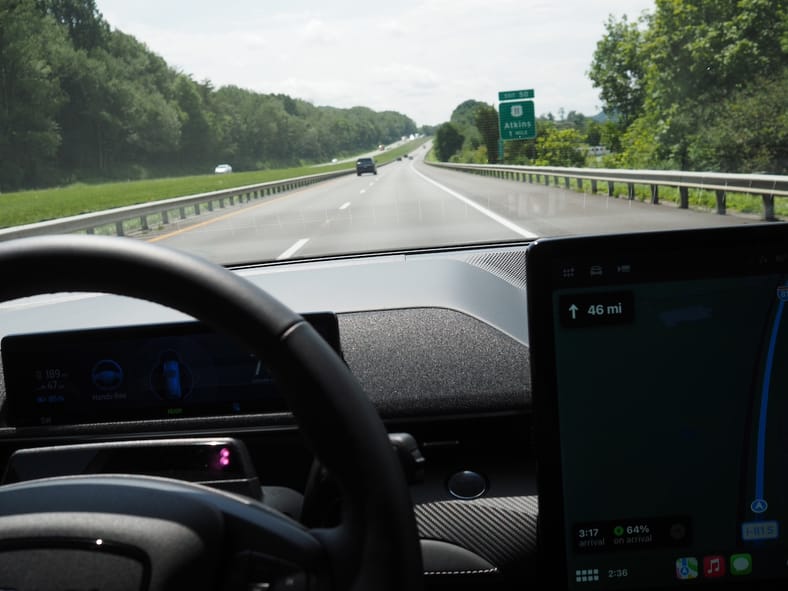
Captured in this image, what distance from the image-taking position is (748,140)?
15.4 feet

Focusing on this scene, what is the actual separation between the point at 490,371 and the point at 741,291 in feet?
3.34

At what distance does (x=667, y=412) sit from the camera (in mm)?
1689

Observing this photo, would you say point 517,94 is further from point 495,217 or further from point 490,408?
point 495,217

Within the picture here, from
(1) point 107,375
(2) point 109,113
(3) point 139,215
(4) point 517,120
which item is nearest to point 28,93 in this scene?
(2) point 109,113

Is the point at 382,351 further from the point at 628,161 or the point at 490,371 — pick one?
the point at 628,161

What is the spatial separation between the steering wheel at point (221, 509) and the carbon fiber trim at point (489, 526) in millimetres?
1169

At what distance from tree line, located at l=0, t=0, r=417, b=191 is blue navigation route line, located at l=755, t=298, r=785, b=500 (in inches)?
121

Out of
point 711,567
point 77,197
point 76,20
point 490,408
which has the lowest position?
point 711,567

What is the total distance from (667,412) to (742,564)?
0.33 metres

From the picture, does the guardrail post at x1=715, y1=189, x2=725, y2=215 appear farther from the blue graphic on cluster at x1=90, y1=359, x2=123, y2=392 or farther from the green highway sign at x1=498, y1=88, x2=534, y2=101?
the blue graphic on cluster at x1=90, y1=359, x2=123, y2=392

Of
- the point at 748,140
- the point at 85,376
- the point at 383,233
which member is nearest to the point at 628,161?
the point at 748,140

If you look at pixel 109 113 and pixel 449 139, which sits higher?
pixel 109 113

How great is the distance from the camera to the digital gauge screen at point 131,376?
7.84 feet

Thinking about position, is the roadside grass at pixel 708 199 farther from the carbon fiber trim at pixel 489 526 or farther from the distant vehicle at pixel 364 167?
the distant vehicle at pixel 364 167
